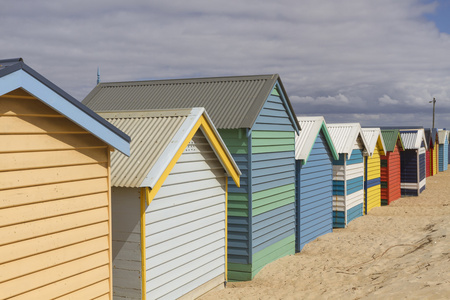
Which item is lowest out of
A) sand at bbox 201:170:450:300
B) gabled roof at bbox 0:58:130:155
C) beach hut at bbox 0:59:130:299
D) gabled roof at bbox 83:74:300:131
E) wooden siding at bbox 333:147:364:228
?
sand at bbox 201:170:450:300

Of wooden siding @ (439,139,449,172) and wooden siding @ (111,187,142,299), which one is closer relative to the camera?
wooden siding @ (111,187,142,299)

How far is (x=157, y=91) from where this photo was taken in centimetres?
1375

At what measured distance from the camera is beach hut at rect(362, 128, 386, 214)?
76.0ft

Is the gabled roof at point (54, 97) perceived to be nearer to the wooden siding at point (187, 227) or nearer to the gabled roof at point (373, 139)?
the wooden siding at point (187, 227)

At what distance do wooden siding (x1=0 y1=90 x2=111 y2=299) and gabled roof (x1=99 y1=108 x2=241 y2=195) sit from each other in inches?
A: 39.6

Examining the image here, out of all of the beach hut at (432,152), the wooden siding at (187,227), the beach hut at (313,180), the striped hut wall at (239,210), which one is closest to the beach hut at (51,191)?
the wooden siding at (187,227)

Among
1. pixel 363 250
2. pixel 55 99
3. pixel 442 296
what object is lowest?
pixel 363 250

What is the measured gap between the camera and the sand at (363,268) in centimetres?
920

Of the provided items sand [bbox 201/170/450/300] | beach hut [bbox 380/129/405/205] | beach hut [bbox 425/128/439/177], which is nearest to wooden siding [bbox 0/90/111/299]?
sand [bbox 201/170/450/300]

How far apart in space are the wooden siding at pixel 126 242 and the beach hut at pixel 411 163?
2559 centimetres

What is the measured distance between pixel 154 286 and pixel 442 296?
4718 mm

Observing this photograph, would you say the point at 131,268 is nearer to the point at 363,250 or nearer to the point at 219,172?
the point at 219,172

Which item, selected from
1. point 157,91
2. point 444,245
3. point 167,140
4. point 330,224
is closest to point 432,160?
point 330,224

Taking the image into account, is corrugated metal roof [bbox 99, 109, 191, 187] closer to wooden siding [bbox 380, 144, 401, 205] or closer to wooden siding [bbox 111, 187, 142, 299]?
wooden siding [bbox 111, 187, 142, 299]
